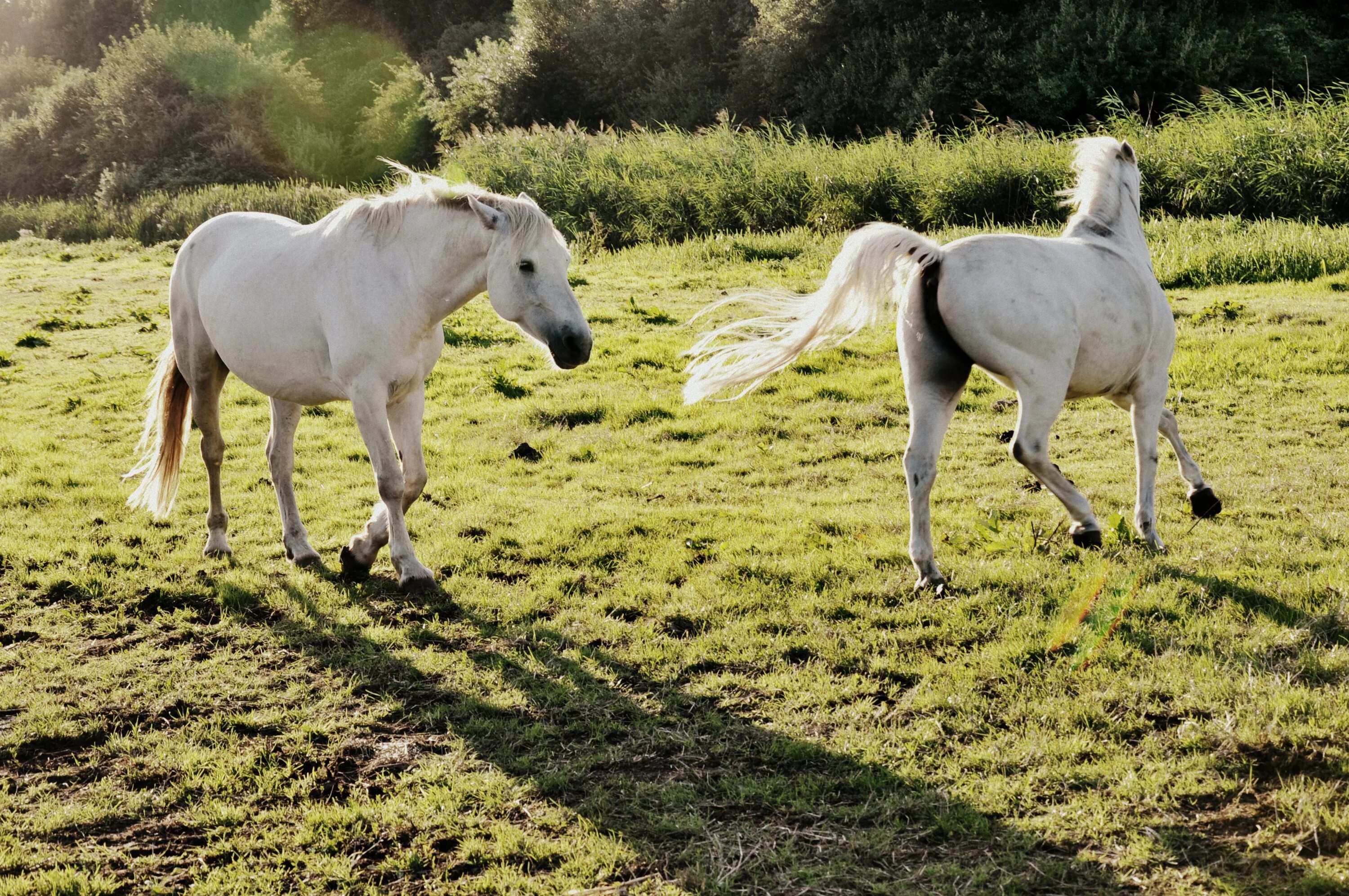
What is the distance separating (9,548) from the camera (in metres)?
6.37

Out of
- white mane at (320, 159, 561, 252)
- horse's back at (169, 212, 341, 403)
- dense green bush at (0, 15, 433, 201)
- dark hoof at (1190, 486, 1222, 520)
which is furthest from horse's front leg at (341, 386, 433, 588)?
dense green bush at (0, 15, 433, 201)

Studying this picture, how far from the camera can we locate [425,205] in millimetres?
5277

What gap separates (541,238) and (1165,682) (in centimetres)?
330

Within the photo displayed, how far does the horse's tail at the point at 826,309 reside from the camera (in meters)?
4.93

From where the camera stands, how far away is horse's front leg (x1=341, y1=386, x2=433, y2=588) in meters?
5.32

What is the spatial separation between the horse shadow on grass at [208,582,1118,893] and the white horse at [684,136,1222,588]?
1.57 metres

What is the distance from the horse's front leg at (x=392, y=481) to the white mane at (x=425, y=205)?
87 centimetres

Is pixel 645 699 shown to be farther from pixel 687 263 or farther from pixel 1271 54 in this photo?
pixel 1271 54

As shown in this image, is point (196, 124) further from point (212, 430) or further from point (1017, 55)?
point (212, 430)

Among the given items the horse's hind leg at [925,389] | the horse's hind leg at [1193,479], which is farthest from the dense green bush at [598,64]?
the horse's hind leg at [925,389]

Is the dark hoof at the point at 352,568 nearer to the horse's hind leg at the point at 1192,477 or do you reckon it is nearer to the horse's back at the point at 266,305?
the horse's back at the point at 266,305

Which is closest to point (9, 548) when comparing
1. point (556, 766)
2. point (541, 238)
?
point (541, 238)

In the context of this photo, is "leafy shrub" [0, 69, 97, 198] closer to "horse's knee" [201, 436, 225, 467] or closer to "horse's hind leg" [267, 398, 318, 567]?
"horse's knee" [201, 436, 225, 467]

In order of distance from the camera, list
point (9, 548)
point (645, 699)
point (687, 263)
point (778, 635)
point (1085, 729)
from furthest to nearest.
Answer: point (687, 263) < point (9, 548) < point (778, 635) < point (645, 699) < point (1085, 729)
